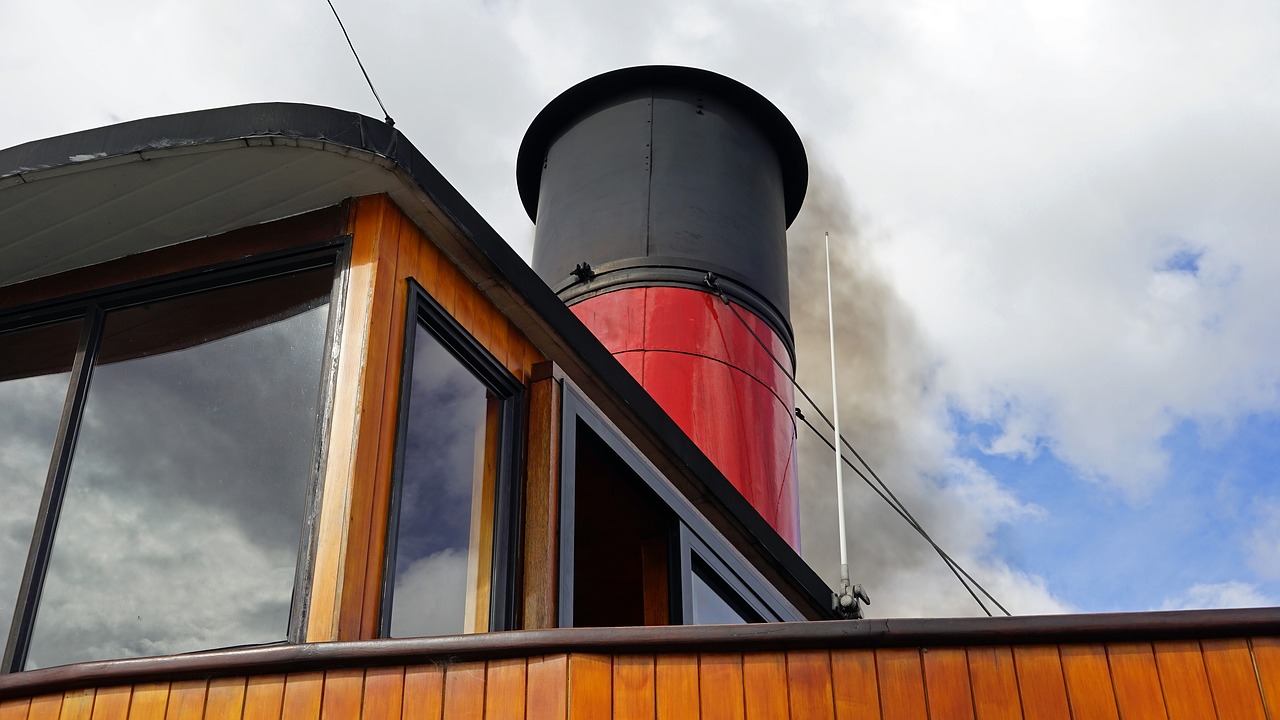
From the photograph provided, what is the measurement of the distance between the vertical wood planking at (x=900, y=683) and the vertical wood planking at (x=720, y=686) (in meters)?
0.31

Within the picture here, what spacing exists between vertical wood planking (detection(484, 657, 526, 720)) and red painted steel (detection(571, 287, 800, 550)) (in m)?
5.39

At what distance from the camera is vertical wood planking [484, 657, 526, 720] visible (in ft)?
8.73

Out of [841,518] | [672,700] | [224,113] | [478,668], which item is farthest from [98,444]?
[841,518]

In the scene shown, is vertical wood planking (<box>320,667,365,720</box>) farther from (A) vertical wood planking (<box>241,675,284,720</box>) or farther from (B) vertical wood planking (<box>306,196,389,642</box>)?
(B) vertical wood planking (<box>306,196,389,642</box>)

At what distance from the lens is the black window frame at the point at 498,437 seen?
3490 mm

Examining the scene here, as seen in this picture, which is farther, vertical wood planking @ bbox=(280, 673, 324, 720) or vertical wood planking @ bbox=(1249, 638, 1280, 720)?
vertical wood planking @ bbox=(280, 673, 324, 720)

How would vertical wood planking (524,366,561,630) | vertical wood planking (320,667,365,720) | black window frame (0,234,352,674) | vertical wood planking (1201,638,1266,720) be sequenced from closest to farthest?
1. vertical wood planking (1201,638,1266,720)
2. vertical wood planking (320,667,365,720)
3. black window frame (0,234,352,674)
4. vertical wood planking (524,366,561,630)

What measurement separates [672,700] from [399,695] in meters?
0.60

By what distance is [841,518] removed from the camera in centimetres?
614

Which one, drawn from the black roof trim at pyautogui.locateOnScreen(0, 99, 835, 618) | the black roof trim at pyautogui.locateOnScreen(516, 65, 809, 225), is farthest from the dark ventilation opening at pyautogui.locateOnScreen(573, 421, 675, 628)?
the black roof trim at pyautogui.locateOnScreen(516, 65, 809, 225)

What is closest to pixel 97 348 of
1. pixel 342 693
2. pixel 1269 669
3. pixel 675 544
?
pixel 342 693

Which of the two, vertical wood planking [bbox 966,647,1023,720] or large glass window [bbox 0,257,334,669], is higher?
large glass window [bbox 0,257,334,669]

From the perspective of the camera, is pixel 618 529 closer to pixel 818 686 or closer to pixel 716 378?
pixel 818 686

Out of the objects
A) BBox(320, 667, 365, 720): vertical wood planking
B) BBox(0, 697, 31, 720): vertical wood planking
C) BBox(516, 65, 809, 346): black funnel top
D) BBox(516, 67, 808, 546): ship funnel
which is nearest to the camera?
BBox(320, 667, 365, 720): vertical wood planking
